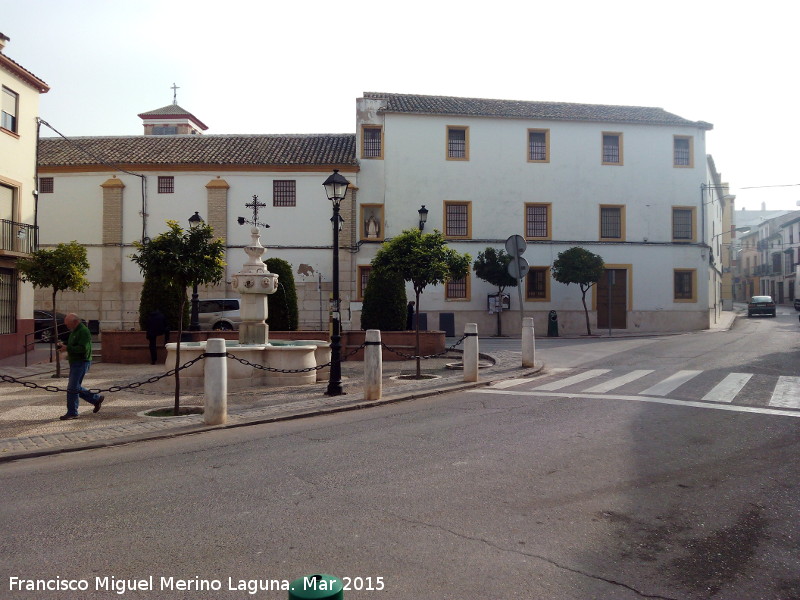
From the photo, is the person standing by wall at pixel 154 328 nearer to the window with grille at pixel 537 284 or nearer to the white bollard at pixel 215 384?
the white bollard at pixel 215 384

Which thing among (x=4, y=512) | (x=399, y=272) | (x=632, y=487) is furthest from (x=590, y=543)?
(x=399, y=272)

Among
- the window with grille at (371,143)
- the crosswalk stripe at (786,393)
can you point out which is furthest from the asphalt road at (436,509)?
the window with grille at (371,143)

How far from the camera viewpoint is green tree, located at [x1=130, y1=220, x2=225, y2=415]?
8.91 metres

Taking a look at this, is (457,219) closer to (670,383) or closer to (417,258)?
(417,258)

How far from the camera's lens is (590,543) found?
3.90 m

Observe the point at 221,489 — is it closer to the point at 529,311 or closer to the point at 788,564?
the point at 788,564

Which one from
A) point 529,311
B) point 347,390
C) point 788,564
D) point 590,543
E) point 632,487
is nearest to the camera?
point 788,564

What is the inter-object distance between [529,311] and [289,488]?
84.3 feet

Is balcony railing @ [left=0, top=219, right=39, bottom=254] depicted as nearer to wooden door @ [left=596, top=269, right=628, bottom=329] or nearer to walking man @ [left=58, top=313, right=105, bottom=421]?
walking man @ [left=58, top=313, right=105, bottom=421]

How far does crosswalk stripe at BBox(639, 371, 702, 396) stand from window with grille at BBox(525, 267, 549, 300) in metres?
17.8

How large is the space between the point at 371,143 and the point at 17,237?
16.0 m

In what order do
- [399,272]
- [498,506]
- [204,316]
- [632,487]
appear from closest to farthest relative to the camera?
[498,506] < [632,487] < [399,272] < [204,316]

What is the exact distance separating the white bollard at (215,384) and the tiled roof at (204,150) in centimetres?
2237

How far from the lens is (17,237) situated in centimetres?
1889
